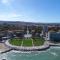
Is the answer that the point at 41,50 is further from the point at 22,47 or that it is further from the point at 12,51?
the point at 12,51

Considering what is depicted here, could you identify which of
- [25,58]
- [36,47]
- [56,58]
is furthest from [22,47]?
[56,58]

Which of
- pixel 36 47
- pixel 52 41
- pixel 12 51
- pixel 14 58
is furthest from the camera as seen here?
pixel 52 41

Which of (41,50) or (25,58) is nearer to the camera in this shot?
(25,58)

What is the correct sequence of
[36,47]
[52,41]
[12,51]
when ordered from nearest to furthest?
[12,51] < [36,47] < [52,41]

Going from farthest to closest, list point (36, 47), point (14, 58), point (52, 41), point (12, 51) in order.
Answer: point (52, 41), point (36, 47), point (12, 51), point (14, 58)

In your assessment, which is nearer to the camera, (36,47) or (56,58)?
(56,58)

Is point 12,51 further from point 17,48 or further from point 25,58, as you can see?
point 25,58

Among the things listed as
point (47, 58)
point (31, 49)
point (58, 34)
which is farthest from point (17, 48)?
point (58, 34)
